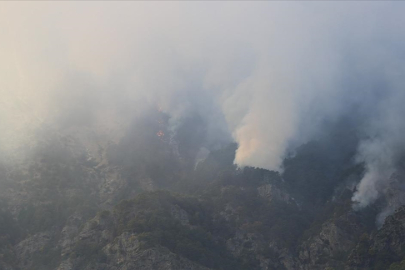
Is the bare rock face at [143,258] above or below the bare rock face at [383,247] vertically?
below

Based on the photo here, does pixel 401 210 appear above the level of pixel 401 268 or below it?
above

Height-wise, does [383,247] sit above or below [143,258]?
above

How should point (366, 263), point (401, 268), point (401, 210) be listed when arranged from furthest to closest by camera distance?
point (401, 210) → point (366, 263) → point (401, 268)

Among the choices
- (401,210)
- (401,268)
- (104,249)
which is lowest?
(401,268)

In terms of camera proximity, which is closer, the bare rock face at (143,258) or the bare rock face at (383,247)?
the bare rock face at (383,247)

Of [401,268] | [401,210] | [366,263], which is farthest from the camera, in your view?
[401,210]

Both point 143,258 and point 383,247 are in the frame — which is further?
point 383,247

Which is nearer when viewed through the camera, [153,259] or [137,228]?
[153,259]

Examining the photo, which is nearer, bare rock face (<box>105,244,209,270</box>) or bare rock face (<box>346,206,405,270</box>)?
bare rock face (<box>346,206,405,270</box>)

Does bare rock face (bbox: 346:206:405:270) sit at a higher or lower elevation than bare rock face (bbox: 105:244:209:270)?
higher

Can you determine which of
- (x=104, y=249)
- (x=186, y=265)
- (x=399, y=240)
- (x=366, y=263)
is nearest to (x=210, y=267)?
(x=186, y=265)

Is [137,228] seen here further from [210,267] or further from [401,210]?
[401,210]
